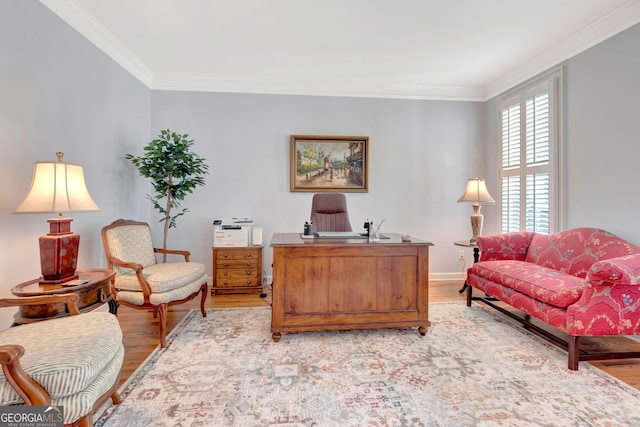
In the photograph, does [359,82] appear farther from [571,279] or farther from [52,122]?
[52,122]

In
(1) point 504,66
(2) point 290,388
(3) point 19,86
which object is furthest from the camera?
(1) point 504,66

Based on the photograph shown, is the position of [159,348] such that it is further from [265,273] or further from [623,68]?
[623,68]

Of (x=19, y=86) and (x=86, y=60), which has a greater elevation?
(x=86, y=60)

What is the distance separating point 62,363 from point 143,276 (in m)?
1.31

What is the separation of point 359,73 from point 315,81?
0.61 meters

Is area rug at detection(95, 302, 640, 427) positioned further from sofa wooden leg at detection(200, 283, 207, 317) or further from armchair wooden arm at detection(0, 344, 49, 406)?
armchair wooden arm at detection(0, 344, 49, 406)

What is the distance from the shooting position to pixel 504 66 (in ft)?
12.1

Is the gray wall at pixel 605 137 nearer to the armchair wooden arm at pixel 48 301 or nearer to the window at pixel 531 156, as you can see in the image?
the window at pixel 531 156

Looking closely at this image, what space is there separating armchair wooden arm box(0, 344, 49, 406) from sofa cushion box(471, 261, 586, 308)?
2897 mm

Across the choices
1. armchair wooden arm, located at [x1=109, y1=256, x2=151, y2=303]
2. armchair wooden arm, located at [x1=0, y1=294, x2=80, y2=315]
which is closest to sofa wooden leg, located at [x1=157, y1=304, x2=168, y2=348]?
armchair wooden arm, located at [x1=109, y1=256, x2=151, y2=303]

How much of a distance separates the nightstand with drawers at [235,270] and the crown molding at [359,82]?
7.03ft

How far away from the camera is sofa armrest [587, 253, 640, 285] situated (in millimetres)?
1853

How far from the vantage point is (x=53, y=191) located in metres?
1.80

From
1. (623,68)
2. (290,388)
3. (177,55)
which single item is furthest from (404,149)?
(290,388)
